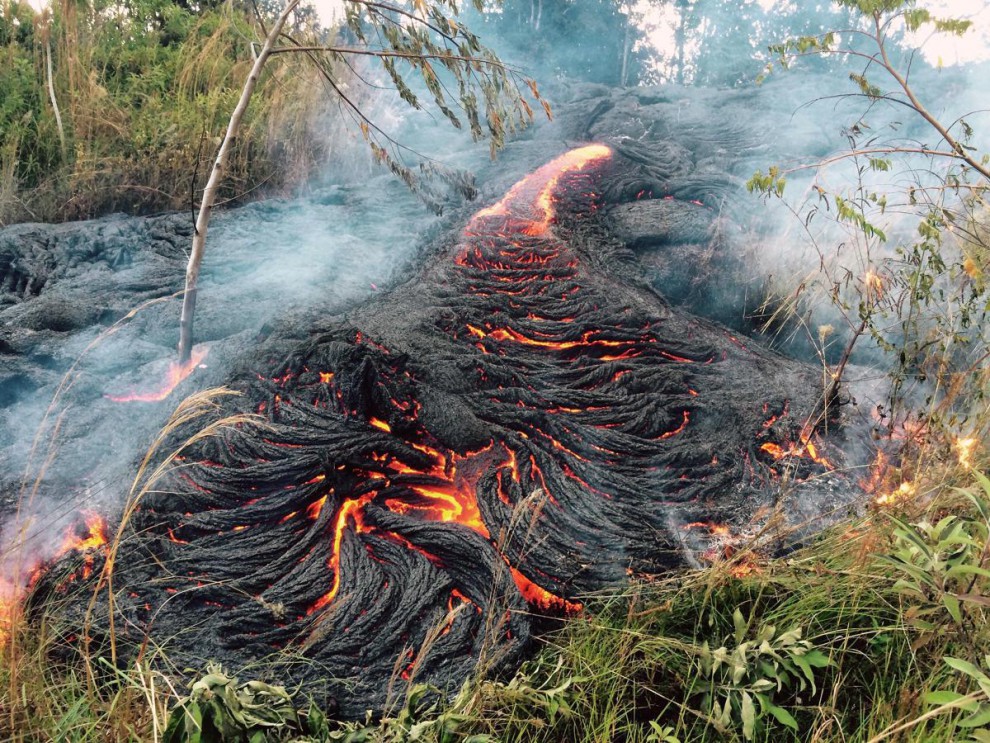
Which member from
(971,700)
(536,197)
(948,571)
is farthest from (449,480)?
(536,197)

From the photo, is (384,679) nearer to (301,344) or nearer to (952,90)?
(301,344)

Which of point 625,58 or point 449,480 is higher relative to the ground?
point 625,58

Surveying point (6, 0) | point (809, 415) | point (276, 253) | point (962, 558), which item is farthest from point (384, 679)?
point (6, 0)

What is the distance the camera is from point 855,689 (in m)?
2.05

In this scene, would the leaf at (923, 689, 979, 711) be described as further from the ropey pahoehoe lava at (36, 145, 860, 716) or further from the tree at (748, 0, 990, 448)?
the tree at (748, 0, 990, 448)

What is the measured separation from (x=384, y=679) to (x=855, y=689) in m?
1.41

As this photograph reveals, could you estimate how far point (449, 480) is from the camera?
10.0 feet

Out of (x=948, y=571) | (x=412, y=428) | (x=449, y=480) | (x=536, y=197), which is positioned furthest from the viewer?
(x=536, y=197)

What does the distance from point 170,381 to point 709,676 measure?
2.68 m

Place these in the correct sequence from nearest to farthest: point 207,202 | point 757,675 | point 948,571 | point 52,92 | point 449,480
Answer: point 948,571 → point 757,675 → point 449,480 → point 207,202 → point 52,92

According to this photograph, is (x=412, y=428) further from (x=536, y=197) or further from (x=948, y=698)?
(x=536, y=197)

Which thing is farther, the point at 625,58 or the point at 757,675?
the point at 625,58

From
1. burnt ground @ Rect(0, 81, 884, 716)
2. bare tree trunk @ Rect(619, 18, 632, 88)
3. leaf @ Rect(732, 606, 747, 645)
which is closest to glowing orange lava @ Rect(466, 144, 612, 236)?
burnt ground @ Rect(0, 81, 884, 716)

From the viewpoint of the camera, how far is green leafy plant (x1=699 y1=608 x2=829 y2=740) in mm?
1895
